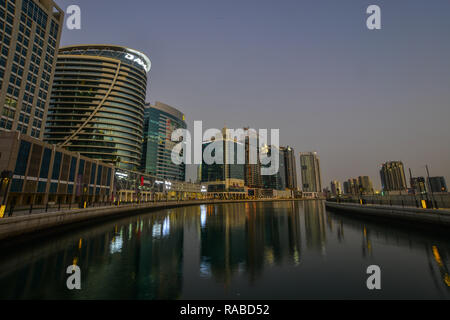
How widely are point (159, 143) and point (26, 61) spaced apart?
112m

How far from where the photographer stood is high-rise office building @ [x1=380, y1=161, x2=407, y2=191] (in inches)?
6779

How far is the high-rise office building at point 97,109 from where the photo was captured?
106m

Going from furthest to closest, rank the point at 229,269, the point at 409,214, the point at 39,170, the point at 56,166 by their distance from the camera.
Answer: the point at 56,166, the point at 39,170, the point at 409,214, the point at 229,269

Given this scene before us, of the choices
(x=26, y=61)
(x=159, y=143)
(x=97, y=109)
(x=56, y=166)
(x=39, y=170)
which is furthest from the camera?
(x=159, y=143)

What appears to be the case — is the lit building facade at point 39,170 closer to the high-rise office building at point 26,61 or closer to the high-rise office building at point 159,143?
the high-rise office building at point 26,61

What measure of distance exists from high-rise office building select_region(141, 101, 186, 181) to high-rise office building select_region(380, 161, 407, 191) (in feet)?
625

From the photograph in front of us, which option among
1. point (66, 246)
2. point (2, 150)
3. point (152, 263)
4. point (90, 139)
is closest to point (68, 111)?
point (90, 139)

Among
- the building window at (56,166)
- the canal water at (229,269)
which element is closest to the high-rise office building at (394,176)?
the canal water at (229,269)

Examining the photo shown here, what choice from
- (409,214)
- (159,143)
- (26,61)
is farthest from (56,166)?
(159,143)

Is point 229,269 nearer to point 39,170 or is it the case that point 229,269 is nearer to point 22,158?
point 22,158

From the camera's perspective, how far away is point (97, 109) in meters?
110

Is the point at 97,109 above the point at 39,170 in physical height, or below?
above

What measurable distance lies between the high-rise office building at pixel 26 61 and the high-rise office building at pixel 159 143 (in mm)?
94734

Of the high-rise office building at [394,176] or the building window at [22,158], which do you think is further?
the high-rise office building at [394,176]
